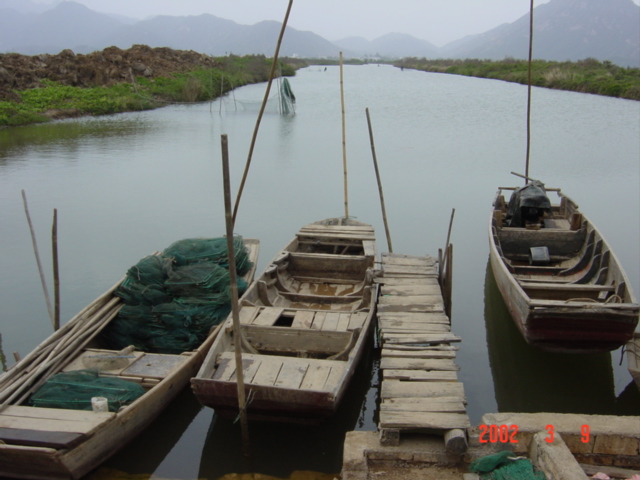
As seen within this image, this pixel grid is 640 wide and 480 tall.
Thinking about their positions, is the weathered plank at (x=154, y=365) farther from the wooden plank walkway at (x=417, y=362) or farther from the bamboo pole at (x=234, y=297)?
the wooden plank walkway at (x=417, y=362)

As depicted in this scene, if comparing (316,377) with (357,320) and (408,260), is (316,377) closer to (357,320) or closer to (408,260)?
(357,320)

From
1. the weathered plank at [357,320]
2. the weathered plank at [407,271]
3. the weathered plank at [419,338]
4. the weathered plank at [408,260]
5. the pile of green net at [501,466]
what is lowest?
the pile of green net at [501,466]

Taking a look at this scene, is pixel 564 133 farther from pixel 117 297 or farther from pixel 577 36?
pixel 577 36

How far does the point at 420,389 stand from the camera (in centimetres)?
452

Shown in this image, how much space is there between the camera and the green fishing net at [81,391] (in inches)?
179

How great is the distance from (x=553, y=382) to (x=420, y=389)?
241 cm

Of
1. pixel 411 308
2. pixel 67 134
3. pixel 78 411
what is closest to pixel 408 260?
pixel 411 308

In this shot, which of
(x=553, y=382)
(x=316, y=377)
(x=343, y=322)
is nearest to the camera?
(x=316, y=377)

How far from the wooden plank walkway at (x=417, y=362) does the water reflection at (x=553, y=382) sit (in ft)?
3.98

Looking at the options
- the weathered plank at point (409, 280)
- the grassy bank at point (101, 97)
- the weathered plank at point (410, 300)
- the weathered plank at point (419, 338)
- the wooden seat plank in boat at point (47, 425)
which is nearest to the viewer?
the wooden seat plank in boat at point (47, 425)

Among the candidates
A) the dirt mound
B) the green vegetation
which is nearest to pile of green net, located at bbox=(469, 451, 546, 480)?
the dirt mound

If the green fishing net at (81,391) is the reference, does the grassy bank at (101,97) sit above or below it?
above

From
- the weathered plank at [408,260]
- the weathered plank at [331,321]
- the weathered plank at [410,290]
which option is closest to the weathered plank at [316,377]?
the weathered plank at [331,321]

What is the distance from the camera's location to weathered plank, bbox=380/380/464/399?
4.43 meters
